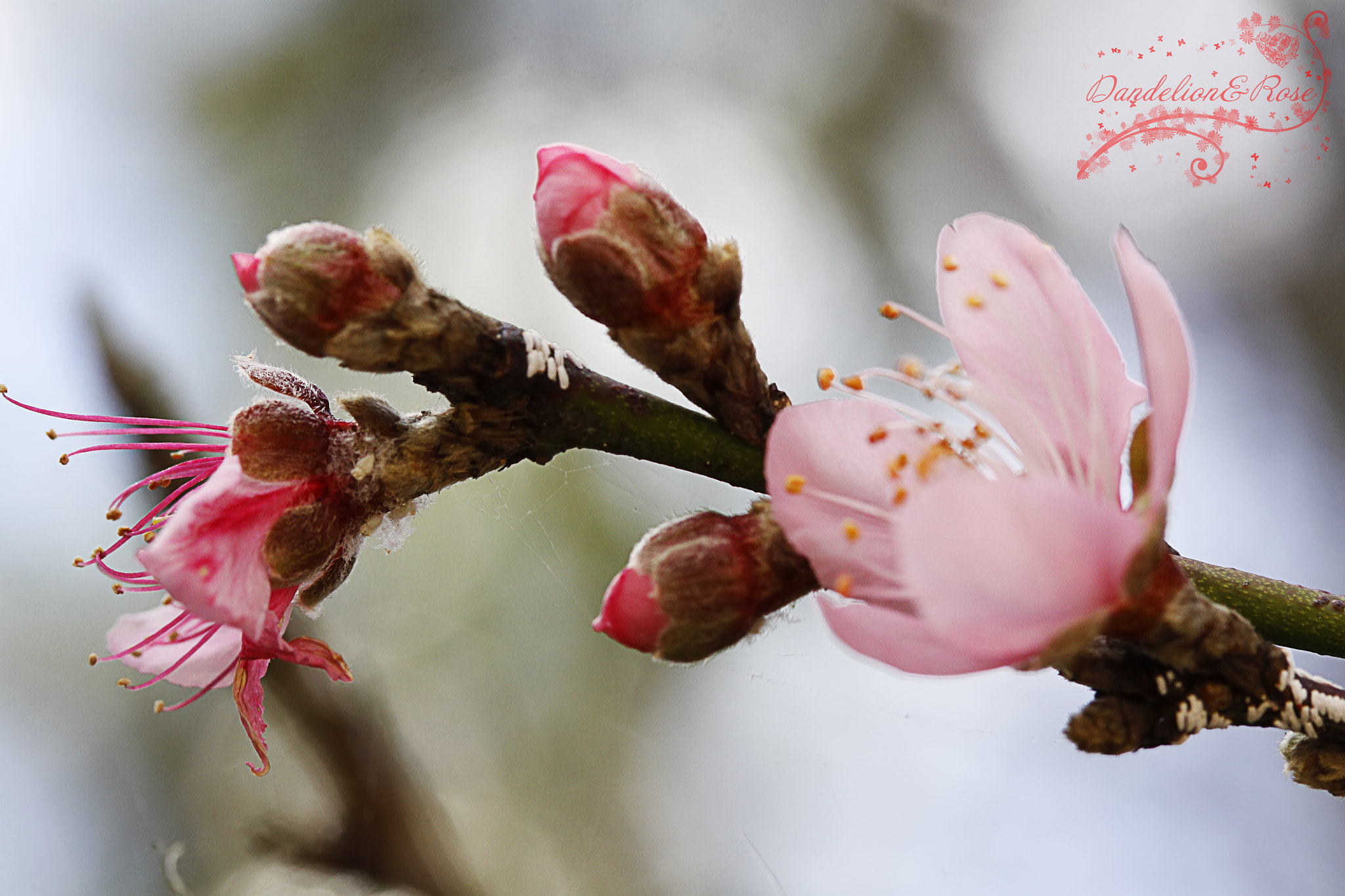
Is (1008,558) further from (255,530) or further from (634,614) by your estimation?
(255,530)

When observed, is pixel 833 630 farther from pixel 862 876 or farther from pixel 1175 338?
pixel 862 876

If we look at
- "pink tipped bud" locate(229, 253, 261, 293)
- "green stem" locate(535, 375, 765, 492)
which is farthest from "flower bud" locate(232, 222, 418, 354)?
"green stem" locate(535, 375, 765, 492)

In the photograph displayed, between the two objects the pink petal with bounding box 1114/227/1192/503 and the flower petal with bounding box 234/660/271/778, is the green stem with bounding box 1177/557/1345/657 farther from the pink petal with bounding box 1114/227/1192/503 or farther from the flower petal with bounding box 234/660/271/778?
the flower petal with bounding box 234/660/271/778

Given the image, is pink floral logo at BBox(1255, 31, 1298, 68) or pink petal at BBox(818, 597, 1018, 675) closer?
pink petal at BBox(818, 597, 1018, 675)

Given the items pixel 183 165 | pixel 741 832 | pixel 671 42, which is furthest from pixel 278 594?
pixel 671 42

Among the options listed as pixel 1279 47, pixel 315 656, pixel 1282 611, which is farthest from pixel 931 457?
pixel 1279 47

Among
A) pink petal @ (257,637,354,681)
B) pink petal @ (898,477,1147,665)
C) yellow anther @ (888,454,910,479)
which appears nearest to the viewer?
pink petal @ (898,477,1147,665)
